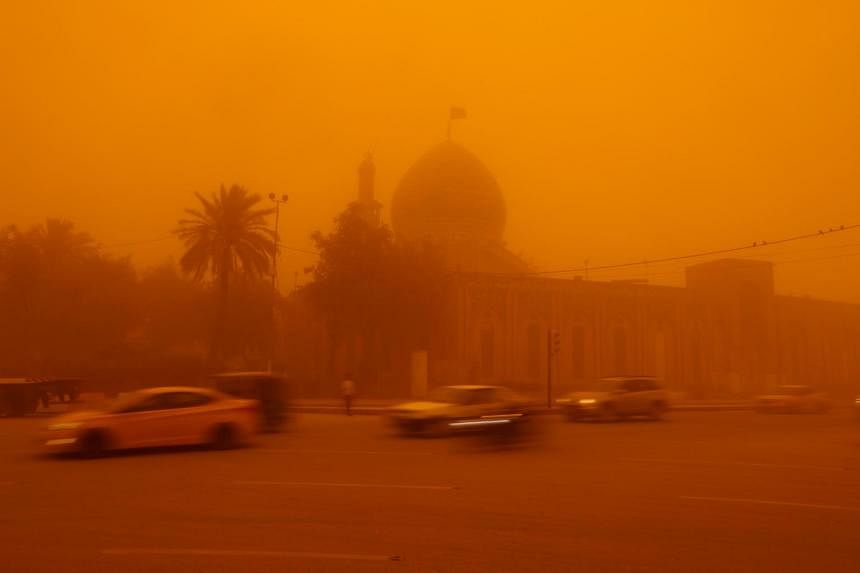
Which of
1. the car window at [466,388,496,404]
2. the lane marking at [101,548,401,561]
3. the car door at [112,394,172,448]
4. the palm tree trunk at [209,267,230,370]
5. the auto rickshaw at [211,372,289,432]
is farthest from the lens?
the palm tree trunk at [209,267,230,370]

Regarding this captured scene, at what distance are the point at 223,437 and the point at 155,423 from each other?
1.38 m

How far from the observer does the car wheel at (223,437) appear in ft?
51.6

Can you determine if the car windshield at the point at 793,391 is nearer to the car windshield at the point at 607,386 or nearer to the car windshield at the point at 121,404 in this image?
the car windshield at the point at 607,386

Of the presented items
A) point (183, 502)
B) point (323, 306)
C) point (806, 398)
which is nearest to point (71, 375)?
point (323, 306)

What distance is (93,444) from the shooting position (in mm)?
14297

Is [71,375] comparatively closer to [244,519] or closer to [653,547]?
[244,519]

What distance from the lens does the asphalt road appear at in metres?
7.00

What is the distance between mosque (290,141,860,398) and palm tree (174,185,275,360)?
42.8 feet

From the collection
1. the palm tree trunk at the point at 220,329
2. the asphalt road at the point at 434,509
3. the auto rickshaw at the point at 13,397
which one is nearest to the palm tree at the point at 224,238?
the palm tree trunk at the point at 220,329

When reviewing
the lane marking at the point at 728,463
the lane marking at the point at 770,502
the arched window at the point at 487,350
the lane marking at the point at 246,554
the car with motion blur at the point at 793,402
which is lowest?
the lane marking at the point at 246,554

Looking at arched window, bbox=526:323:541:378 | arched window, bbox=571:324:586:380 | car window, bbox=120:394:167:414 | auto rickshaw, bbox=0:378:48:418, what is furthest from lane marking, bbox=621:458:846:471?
arched window, bbox=571:324:586:380

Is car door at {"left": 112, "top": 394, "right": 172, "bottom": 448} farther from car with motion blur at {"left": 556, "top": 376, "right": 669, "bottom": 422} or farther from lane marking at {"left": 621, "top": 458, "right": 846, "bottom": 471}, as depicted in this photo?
car with motion blur at {"left": 556, "top": 376, "right": 669, "bottom": 422}

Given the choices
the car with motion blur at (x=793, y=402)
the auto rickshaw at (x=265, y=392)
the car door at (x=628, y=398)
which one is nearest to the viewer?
the auto rickshaw at (x=265, y=392)

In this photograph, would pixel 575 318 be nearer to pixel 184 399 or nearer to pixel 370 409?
pixel 370 409
